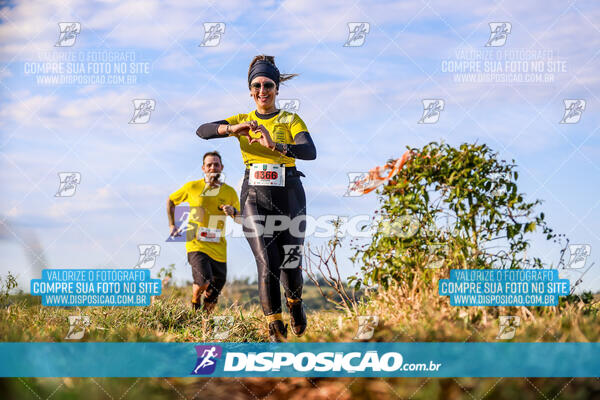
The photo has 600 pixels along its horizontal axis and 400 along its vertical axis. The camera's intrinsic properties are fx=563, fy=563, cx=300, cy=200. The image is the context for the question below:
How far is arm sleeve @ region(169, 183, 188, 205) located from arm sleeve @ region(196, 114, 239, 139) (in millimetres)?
1713

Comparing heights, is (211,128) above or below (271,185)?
above

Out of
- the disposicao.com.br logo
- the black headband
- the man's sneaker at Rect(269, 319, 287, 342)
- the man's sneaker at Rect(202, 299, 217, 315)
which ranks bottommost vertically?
the disposicao.com.br logo

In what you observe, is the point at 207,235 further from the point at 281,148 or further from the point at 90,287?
the point at 281,148

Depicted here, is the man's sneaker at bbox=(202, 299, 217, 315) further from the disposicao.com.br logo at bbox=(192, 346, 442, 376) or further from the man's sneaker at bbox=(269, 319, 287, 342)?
the disposicao.com.br logo at bbox=(192, 346, 442, 376)

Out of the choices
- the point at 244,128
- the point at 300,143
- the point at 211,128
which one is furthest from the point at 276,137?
the point at 211,128

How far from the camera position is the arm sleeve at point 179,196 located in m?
7.87

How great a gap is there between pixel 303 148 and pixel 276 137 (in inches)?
13.5

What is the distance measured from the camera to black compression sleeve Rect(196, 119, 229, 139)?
634cm

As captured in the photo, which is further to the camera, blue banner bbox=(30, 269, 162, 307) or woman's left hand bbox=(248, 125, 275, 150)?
woman's left hand bbox=(248, 125, 275, 150)

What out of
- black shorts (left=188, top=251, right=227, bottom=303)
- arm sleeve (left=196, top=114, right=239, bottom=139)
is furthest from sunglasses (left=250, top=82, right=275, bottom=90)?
black shorts (left=188, top=251, right=227, bottom=303)

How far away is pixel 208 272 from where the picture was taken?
8.16m

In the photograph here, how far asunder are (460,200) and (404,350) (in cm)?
170

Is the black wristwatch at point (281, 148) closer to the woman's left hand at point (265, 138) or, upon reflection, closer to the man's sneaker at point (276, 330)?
the woman's left hand at point (265, 138)

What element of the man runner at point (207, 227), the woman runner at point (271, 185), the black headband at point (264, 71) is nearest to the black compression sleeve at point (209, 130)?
the woman runner at point (271, 185)
